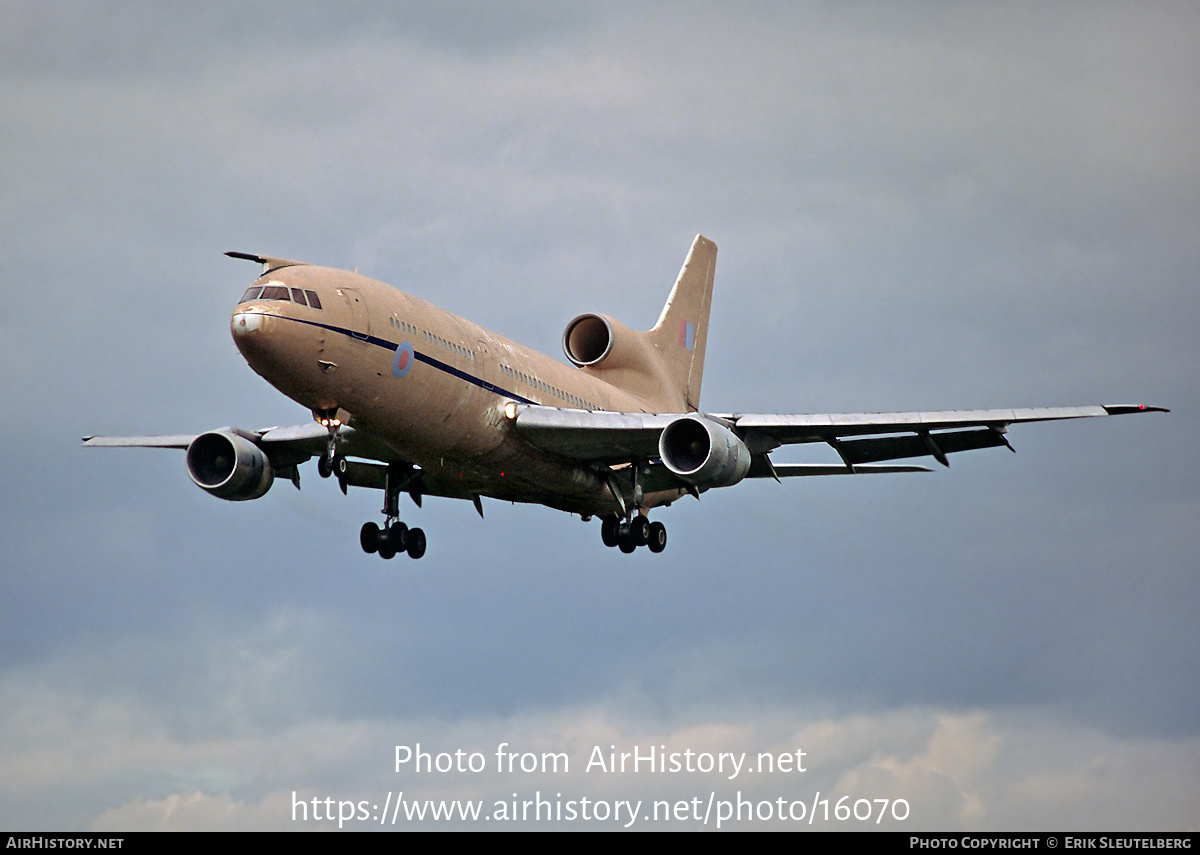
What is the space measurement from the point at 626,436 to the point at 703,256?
18756 millimetres

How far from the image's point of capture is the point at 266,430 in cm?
4716

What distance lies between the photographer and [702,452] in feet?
142

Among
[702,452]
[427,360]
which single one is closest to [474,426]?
[427,360]

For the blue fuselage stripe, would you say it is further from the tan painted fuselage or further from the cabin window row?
the cabin window row

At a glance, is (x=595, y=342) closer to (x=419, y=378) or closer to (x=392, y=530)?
(x=392, y=530)

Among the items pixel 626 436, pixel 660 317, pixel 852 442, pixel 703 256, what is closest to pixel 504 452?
pixel 626 436

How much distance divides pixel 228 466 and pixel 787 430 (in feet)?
51.9

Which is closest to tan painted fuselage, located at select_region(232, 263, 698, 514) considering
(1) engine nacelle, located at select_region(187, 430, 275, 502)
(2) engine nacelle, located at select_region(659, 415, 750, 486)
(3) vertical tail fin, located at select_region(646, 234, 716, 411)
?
(2) engine nacelle, located at select_region(659, 415, 750, 486)

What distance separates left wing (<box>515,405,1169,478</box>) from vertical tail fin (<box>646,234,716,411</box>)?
10.6m

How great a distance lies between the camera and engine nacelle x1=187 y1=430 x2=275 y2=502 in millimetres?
45812

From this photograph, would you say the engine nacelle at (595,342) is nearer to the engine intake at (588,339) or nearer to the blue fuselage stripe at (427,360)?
the engine intake at (588,339)

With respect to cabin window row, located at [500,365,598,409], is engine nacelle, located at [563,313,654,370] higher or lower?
higher

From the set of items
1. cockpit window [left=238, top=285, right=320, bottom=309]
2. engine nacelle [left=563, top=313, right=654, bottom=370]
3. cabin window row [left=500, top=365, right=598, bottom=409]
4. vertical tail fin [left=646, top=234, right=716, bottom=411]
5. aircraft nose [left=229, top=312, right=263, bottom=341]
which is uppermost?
vertical tail fin [left=646, top=234, right=716, bottom=411]
